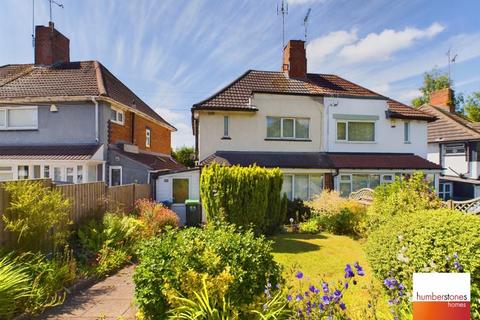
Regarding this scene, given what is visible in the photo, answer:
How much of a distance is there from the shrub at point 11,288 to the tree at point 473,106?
5035 centimetres

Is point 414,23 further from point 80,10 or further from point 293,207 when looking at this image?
point 80,10

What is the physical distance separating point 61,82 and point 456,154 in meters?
30.2

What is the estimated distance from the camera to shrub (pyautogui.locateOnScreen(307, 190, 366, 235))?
479 inches

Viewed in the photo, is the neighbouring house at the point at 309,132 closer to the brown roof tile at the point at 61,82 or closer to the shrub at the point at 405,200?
the brown roof tile at the point at 61,82

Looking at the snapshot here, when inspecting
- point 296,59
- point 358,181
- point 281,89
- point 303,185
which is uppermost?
point 296,59

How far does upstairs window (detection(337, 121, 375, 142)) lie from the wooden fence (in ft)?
42.4

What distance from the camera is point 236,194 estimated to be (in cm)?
1023

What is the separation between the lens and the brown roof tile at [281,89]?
55.3 feet

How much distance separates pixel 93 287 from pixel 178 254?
3455 mm

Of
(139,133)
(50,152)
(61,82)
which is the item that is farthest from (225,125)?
(61,82)

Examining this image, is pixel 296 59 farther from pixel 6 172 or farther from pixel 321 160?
pixel 6 172

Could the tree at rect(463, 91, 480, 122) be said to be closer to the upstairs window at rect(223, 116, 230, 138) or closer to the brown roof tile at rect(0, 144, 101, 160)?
the upstairs window at rect(223, 116, 230, 138)

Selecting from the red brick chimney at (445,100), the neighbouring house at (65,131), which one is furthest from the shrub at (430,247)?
the red brick chimney at (445,100)

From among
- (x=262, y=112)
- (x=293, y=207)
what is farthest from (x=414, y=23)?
(x=293, y=207)
